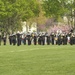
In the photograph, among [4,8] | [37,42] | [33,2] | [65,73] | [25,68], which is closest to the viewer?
[65,73]

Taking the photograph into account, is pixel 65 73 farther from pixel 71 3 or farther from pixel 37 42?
pixel 71 3

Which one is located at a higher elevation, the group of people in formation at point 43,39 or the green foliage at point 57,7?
the green foliage at point 57,7

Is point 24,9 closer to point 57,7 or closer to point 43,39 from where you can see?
point 57,7

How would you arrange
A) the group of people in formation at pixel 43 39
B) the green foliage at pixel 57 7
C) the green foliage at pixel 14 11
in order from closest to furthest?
the group of people in formation at pixel 43 39 → the green foliage at pixel 14 11 → the green foliage at pixel 57 7

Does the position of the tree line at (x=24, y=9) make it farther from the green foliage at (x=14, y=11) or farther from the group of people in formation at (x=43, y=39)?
the group of people in formation at (x=43, y=39)

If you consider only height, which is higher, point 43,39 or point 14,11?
point 14,11

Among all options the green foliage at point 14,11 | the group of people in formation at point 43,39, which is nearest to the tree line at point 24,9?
the green foliage at point 14,11

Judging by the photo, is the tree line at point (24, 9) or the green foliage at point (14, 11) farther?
the tree line at point (24, 9)

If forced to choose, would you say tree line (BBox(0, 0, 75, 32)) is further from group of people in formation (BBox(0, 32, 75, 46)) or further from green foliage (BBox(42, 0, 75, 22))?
group of people in formation (BBox(0, 32, 75, 46))

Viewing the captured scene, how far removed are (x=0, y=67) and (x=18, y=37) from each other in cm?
2992

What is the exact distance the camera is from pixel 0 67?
18422 mm

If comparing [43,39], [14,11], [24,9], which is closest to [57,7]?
[24,9]

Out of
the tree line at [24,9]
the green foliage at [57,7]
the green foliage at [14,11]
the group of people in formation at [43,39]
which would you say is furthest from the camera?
the green foliage at [57,7]

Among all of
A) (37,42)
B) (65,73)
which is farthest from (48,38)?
(65,73)
